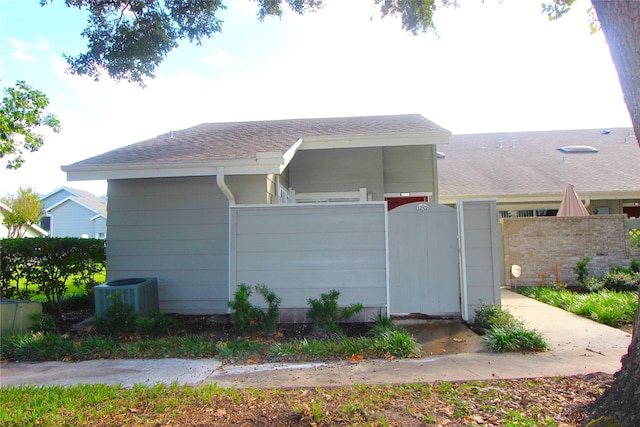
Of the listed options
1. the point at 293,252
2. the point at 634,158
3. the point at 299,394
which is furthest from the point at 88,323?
the point at 634,158

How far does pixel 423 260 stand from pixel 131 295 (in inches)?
193

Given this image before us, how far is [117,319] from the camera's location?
21.3 ft

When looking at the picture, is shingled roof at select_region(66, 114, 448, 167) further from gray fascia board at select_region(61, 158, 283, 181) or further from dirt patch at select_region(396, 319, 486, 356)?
dirt patch at select_region(396, 319, 486, 356)

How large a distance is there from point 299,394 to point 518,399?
2.04 m

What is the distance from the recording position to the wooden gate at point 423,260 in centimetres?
714

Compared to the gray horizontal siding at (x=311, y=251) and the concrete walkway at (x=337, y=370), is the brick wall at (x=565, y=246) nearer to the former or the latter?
the concrete walkway at (x=337, y=370)

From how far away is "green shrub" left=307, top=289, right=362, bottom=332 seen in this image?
6453 millimetres

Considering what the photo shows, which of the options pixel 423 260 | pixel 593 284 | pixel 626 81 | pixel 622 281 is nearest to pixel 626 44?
pixel 626 81

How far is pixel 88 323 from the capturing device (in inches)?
297

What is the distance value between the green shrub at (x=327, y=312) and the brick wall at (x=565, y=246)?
637 centimetres

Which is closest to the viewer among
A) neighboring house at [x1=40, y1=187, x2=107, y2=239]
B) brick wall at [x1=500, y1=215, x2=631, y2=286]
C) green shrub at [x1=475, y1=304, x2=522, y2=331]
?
green shrub at [x1=475, y1=304, x2=522, y2=331]

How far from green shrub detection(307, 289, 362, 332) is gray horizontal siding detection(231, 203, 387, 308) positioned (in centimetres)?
53

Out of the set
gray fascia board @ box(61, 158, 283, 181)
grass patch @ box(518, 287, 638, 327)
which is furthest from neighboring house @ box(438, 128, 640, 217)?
gray fascia board @ box(61, 158, 283, 181)

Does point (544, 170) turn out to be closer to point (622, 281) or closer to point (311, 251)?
point (622, 281)
